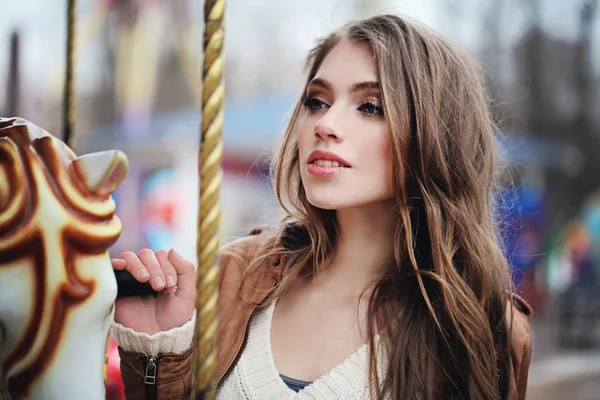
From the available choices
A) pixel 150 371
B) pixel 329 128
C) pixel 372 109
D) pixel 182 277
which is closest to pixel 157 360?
pixel 150 371

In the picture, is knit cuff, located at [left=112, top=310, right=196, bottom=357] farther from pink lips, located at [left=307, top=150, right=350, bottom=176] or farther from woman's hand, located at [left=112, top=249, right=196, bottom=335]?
pink lips, located at [left=307, top=150, right=350, bottom=176]

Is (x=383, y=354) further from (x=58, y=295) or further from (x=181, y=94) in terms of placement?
(x=181, y=94)

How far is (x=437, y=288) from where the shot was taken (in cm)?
141

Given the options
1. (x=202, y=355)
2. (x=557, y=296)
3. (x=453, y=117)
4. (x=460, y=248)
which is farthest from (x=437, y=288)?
(x=557, y=296)

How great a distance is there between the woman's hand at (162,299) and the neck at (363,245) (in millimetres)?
395

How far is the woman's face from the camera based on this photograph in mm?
1242

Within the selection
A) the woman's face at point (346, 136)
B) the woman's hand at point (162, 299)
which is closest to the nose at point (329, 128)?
the woman's face at point (346, 136)

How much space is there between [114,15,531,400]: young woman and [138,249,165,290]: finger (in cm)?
3

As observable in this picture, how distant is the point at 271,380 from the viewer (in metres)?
1.28

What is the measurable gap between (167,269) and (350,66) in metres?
0.54

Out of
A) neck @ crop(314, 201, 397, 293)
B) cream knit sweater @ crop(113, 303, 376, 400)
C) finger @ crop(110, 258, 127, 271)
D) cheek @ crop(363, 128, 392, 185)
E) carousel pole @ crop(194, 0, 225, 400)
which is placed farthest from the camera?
neck @ crop(314, 201, 397, 293)

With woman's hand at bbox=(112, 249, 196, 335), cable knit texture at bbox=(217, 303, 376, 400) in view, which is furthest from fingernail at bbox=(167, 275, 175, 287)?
cable knit texture at bbox=(217, 303, 376, 400)

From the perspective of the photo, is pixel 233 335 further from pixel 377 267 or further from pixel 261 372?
pixel 377 267

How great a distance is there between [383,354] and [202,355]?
2.22 ft
